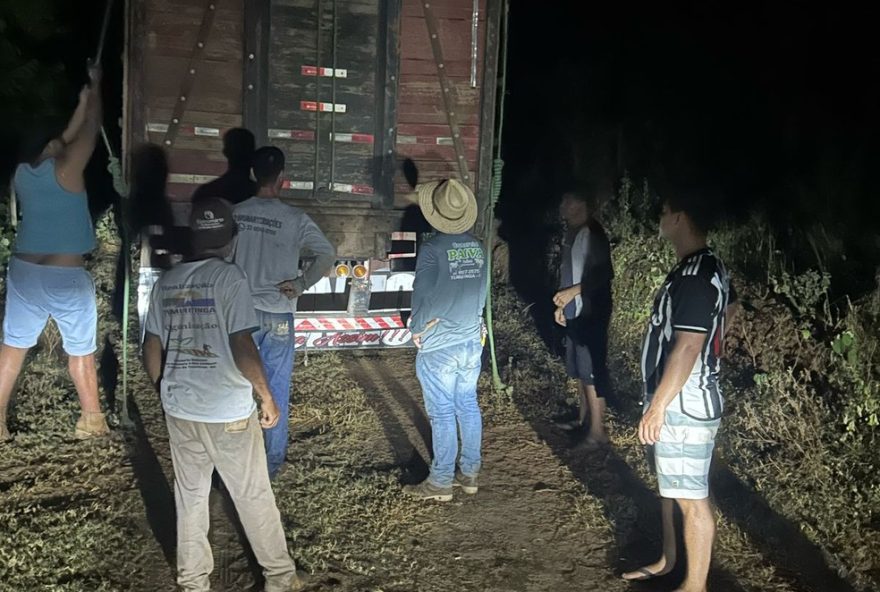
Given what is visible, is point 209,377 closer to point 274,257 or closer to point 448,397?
point 274,257

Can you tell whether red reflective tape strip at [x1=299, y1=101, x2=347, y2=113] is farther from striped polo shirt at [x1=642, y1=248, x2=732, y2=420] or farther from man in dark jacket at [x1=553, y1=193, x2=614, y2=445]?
striped polo shirt at [x1=642, y1=248, x2=732, y2=420]

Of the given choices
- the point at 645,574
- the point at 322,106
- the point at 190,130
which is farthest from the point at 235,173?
the point at 645,574

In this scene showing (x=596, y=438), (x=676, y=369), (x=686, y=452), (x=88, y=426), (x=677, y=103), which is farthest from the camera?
(x=677, y=103)

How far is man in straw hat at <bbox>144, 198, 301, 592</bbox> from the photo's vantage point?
3.53m

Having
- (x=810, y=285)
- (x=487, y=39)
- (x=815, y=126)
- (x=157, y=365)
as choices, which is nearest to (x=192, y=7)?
(x=487, y=39)

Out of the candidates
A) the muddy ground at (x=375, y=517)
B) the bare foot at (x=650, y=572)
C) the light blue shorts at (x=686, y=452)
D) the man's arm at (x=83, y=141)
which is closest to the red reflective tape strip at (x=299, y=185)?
the man's arm at (x=83, y=141)

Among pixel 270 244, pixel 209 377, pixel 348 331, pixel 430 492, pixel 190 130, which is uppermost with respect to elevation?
pixel 190 130

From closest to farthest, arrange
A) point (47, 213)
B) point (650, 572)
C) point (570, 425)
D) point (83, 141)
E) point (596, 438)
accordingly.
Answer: point (650, 572)
point (83, 141)
point (47, 213)
point (596, 438)
point (570, 425)

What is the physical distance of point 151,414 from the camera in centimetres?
611

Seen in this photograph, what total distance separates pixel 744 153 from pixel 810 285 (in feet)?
8.69

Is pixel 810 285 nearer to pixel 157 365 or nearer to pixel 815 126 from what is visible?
pixel 815 126

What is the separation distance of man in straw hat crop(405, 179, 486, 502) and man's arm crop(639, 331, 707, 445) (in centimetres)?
138

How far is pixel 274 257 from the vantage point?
4660 millimetres

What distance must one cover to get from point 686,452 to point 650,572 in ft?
2.48
